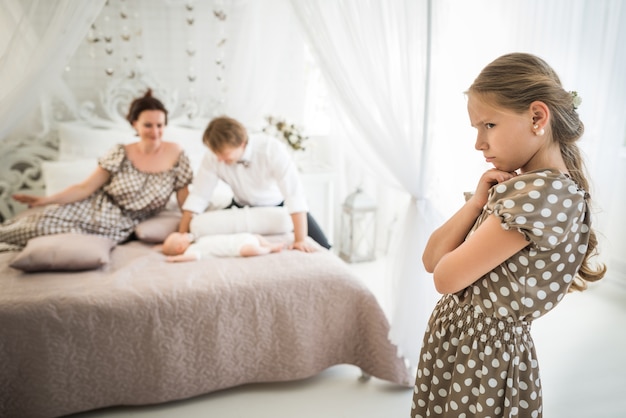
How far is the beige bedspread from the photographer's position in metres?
Answer: 1.81

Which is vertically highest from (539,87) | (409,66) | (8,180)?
(409,66)

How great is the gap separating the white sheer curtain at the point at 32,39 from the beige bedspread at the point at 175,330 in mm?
724

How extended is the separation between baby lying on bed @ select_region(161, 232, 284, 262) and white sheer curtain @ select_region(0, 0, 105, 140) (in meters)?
0.84

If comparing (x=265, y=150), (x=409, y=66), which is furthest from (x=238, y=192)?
(x=409, y=66)

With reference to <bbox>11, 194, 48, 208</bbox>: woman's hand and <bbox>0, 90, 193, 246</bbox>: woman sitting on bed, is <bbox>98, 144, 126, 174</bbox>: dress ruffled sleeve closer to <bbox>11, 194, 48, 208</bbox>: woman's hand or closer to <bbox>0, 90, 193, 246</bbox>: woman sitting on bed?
<bbox>0, 90, 193, 246</bbox>: woman sitting on bed

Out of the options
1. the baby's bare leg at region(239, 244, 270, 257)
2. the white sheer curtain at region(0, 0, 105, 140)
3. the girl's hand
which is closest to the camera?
the girl's hand

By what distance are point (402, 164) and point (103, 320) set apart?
1275 millimetres

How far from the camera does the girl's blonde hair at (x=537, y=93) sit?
1.00 meters

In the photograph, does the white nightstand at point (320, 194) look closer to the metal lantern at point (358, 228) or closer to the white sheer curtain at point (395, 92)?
the metal lantern at point (358, 228)

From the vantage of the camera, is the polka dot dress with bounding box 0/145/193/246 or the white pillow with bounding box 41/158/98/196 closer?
the polka dot dress with bounding box 0/145/193/246

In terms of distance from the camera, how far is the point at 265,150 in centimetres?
254

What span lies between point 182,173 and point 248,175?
35 cm

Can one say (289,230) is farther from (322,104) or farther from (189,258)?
(322,104)

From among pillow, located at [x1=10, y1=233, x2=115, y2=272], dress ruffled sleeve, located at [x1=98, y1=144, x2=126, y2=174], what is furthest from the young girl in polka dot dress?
dress ruffled sleeve, located at [x1=98, y1=144, x2=126, y2=174]
